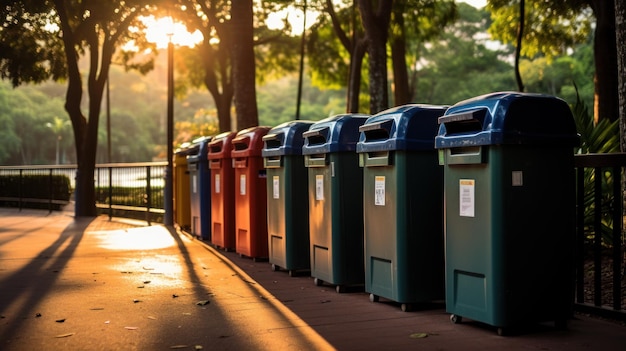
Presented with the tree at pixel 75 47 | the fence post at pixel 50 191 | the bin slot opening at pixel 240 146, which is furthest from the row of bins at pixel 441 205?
the fence post at pixel 50 191

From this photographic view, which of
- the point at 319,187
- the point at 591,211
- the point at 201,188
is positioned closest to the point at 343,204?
the point at 319,187

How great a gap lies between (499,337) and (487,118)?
1499 millimetres

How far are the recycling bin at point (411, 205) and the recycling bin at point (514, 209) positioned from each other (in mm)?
665

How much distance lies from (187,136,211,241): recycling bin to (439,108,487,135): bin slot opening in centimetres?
763

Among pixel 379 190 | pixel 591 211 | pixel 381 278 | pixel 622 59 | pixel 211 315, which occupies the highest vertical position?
pixel 622 59

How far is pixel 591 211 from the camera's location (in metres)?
9.95

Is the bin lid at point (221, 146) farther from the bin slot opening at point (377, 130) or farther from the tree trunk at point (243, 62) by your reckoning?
the tree trunk at point (243, 62)

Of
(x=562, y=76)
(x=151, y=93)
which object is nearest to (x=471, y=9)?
(x=562, y=76)

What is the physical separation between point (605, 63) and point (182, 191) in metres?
8.92

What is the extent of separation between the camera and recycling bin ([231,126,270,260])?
11.3 metres

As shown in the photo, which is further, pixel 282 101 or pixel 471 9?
pixel 282 101

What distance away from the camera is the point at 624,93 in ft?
27.5

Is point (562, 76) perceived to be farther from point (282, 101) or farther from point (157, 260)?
point (157, 260)

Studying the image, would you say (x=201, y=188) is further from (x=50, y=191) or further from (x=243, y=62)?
(x=50, y=191)
